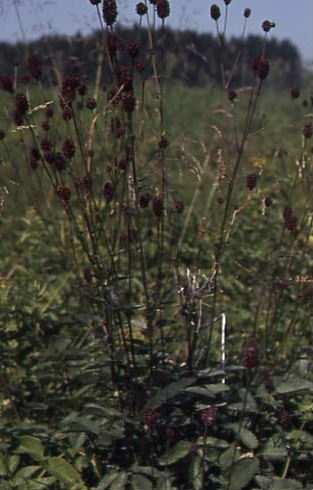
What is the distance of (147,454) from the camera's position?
2.46m

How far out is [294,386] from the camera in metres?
2.40

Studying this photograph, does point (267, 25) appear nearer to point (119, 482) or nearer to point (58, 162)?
point (58, 162)

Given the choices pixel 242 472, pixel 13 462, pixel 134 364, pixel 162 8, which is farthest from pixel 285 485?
pixel 162 8

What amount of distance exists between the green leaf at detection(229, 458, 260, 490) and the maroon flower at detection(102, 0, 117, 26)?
1.05 metres

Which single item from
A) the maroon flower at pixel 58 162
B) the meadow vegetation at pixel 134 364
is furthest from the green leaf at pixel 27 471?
the maroon flower at pixel 58 162

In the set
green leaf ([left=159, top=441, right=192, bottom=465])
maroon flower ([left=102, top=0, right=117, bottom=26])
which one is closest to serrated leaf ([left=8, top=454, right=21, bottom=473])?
green leaf ([left=159, top=441, right=192, bottom=465])

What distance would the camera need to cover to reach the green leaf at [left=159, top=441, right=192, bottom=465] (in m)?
2.27

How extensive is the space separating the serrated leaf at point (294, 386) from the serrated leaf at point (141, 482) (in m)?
0.42

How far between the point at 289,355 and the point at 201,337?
27 centimetres

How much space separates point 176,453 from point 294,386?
13.6 inches

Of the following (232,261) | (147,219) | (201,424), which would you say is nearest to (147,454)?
(201,424)

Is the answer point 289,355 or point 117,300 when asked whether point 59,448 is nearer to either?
point 117,300

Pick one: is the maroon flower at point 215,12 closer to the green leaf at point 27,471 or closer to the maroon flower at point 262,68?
the maroon flower at point 262,68

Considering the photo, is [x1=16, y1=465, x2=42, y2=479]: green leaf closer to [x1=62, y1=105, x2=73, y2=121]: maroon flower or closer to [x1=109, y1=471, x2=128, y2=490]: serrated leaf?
[x1=109, y1=471, x2=128, y2=490]: serrated leaf
